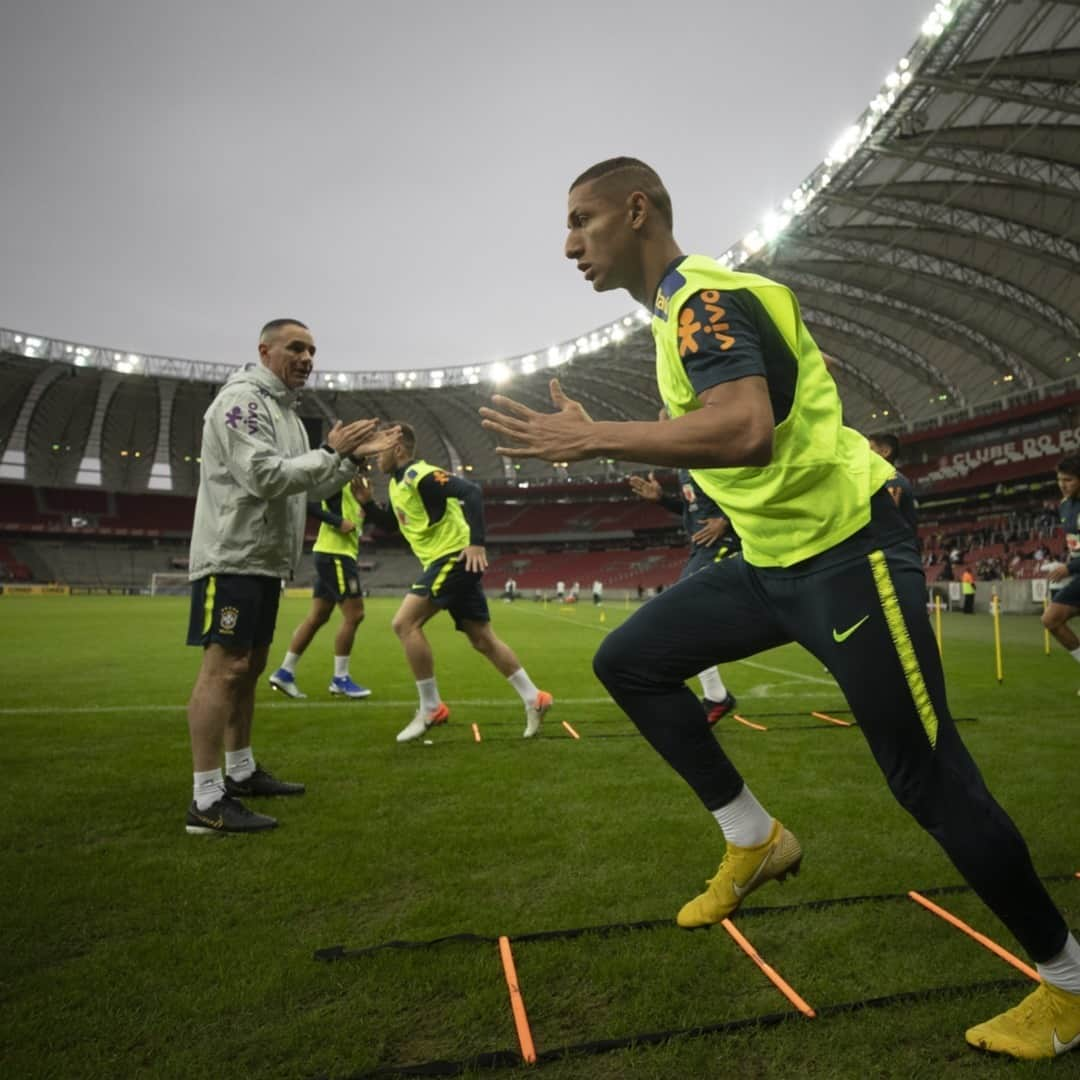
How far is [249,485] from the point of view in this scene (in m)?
3.62

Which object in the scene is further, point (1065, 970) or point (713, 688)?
point (713, 688)

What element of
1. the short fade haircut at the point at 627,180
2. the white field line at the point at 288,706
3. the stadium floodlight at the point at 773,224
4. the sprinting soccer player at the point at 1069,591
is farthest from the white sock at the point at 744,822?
the stadium floodlight at the point at 773,224

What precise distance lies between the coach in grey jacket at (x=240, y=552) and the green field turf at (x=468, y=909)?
0.94ft

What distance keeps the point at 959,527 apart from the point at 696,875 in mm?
49461

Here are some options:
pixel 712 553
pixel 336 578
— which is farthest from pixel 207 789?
pixel 336 578

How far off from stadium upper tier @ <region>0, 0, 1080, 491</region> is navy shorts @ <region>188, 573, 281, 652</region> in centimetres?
2424

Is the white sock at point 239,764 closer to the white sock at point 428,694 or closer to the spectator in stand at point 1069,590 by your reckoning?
the white sock at point 428,694

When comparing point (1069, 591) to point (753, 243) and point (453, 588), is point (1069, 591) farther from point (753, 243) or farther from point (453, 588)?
point (753, 243)

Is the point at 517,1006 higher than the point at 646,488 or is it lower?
lower

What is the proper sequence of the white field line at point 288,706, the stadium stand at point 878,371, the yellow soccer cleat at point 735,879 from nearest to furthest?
the yellow soccer cleat at point 735,879 < the white field line at point 288,706 < the stadium stand at point 878,371

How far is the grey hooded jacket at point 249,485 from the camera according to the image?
3604 mm

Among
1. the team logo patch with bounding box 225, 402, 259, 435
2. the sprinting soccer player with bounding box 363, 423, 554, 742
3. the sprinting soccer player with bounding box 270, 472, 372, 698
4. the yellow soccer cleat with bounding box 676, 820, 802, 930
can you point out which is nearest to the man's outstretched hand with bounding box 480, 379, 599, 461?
the yellow soccer cleat with bounding box 676, 820, 802, 930

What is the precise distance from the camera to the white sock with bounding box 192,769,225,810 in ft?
11.3

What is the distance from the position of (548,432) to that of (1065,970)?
6.23ft
